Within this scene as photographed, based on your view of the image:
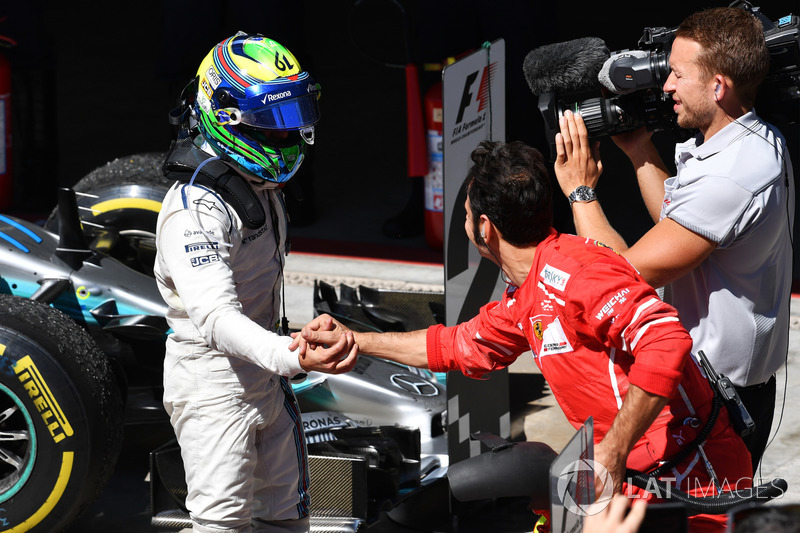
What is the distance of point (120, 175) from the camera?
16.6 feet

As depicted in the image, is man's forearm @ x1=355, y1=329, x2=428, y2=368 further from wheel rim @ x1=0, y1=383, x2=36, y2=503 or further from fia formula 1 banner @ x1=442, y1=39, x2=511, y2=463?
wheel rim @ x1=0, y1=383, x2=36, y2=503

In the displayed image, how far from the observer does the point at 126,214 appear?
15.9ft

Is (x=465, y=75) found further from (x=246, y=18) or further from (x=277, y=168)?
(x=246, y=18)

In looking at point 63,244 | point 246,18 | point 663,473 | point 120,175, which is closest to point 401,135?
point 246,18

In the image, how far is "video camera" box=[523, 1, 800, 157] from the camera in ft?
9.29

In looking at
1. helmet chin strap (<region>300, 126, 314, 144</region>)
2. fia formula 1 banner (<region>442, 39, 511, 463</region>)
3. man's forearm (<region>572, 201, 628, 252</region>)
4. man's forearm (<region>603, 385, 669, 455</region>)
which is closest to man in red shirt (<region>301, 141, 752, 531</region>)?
man's forearm (<region>603, 385, 669, 455</region>)

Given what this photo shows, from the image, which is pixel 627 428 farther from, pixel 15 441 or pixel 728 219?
pixel 15 441

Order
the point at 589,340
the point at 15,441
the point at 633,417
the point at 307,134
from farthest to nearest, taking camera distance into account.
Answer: the point at 15,441 < the point at 307,134 < the point at 589,340 < the point at 633,417

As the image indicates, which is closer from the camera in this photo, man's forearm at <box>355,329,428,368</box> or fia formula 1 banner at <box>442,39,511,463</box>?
man's forearm at <box>355,329,428,368</box>

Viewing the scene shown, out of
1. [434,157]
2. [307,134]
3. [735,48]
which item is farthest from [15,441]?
[434,157]

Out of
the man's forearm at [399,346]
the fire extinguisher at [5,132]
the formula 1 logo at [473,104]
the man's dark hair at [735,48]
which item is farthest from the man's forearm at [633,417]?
the fire extinguisher at [5,132]

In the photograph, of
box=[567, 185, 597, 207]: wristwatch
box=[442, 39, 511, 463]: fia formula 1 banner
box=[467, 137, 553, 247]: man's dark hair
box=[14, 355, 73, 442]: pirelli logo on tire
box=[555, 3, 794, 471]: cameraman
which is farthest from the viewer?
box=[442, 39, 511, 463]: fia formula 1 banner

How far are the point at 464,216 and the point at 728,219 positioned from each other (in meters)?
1.31

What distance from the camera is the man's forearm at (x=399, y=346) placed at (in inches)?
111
